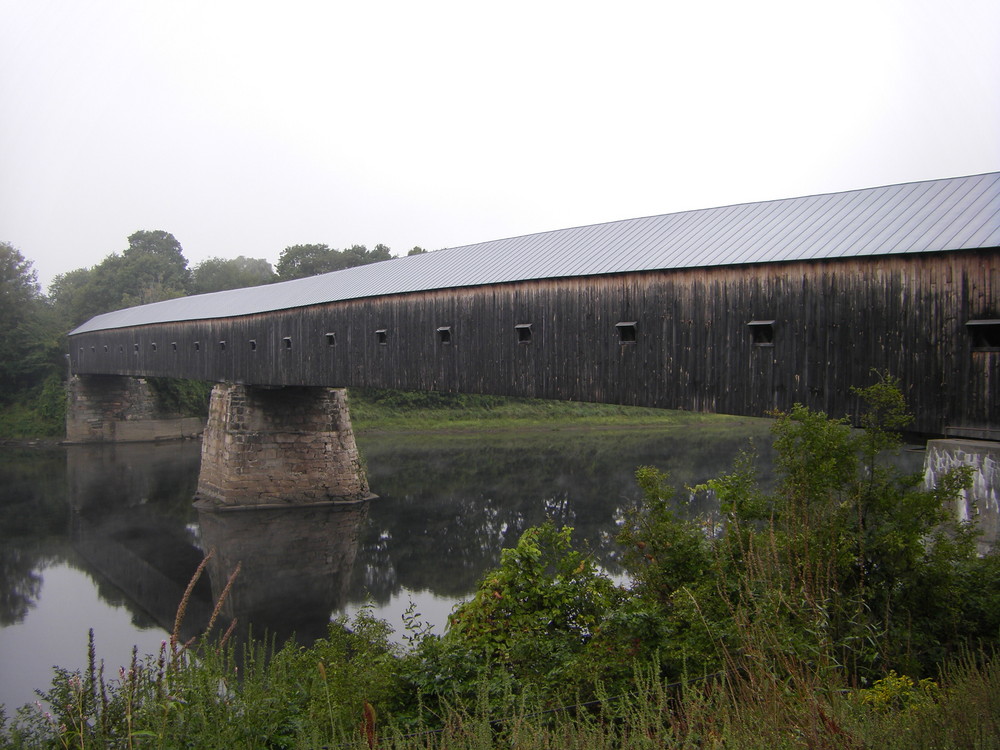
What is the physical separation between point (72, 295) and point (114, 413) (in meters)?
26.2

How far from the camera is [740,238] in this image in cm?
793

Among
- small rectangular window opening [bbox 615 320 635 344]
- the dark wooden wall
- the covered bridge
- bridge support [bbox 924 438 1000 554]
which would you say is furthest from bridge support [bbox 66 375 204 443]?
bridge support [bbox 924 438 1000 554]

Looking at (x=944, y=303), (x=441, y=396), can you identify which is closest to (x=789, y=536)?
(x=944, y=303)

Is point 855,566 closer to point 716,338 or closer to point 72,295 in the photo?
point 716,338

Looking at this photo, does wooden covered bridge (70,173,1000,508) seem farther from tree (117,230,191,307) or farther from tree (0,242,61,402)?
tree (117,230,191,307)

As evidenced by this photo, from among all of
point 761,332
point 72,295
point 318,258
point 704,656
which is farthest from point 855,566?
point 72,295

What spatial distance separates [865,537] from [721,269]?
13.5 ft

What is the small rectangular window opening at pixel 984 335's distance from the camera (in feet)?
18.7

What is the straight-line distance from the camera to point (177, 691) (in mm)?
3348

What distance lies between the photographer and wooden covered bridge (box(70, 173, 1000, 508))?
6004 millimetres

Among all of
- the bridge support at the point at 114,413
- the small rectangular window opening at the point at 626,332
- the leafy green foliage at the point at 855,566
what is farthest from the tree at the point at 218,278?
the leafy green foliage at the point at 855,566

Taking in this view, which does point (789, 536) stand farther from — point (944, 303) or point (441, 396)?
point (441, 396)

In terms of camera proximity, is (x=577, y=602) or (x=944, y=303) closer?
(x=577, y=602)

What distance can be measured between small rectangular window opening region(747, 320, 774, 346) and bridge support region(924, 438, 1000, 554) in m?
1.95
